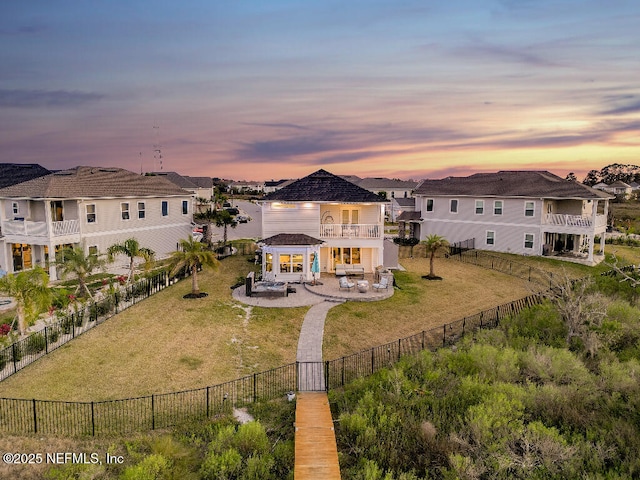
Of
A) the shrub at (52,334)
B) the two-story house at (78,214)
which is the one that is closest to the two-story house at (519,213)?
the two-story house at (78,214)

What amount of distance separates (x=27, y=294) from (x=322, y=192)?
18321mm

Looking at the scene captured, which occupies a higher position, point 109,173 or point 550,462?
point 109,173

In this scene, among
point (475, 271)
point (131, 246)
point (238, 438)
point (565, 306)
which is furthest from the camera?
point (475, 271)

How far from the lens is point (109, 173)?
3253 cm

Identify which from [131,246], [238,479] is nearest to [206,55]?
[131,246]

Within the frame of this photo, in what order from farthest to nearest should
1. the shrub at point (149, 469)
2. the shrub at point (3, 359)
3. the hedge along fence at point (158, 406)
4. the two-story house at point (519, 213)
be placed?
the two-story house at point (519, 213) < the shrub at point (3, 359) < the hedge along fence at point (158, 406) < the shrub at point (149, 469)

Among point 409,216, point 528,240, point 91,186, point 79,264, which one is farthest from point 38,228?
point 528,240

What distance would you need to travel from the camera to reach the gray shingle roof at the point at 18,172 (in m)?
35.2

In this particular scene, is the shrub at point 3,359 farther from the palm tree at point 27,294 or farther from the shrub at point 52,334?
the palm tree at point 27,294

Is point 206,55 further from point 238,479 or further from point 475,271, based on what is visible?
point 238,479

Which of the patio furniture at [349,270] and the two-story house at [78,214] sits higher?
the two-story house at [78,214]

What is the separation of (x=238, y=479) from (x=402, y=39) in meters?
29.4

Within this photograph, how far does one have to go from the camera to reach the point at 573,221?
34562 millimetres

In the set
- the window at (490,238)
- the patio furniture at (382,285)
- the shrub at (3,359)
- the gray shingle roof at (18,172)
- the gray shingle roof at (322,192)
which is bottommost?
the shrub at (3,359)
